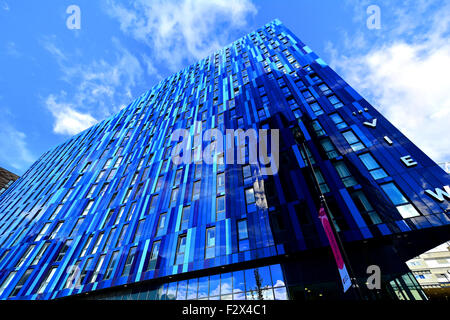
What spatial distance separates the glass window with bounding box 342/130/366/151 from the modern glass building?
0.47 ft

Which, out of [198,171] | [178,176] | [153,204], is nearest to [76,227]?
[153,204]

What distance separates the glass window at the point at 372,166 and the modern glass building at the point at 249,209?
11 centimetres

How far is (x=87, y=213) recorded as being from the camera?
101 ft

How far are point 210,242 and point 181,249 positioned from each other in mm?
3200

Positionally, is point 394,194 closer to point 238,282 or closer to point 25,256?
point 238,282

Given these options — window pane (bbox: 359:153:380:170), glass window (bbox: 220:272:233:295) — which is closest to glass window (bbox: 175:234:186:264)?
glass window (bbox: 220:272:233:295)

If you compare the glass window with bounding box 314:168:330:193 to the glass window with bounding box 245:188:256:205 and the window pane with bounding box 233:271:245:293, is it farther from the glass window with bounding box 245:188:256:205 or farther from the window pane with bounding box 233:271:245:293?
the window pane with bounding box 233:271:245:293

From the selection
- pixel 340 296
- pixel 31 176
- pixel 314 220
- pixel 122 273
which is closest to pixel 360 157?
pixel 314 220

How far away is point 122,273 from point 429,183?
28295mm

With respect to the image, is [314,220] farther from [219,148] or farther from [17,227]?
[17,227]

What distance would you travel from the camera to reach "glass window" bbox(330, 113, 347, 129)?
22.9 m

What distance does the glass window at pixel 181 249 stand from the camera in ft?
65.4

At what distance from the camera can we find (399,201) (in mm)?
15992

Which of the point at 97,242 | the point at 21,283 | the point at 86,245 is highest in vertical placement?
the point at 97,242
